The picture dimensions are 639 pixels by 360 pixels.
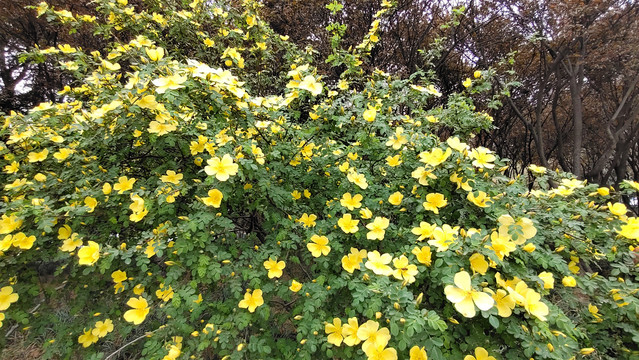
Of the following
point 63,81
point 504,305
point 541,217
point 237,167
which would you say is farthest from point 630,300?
point 63,81

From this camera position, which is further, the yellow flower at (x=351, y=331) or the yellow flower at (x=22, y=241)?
the yellow flower at (x=22, y=241)

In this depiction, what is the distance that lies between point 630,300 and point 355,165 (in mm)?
1194

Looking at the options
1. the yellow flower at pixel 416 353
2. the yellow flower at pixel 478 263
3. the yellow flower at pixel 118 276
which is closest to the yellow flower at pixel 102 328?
the yellow flower at pixel 118 276

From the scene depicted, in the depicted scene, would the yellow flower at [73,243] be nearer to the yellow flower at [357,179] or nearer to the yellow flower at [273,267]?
the yellow flower at [273,267]

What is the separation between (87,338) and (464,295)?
1.91 metres

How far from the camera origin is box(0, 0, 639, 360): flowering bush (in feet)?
3.33

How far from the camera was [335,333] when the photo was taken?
115cm

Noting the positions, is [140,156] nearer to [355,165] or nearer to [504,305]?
[355,165]

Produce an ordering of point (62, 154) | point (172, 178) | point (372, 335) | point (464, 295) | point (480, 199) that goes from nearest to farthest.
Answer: point (464, 295), point (372, 335), point (480, 199), point (172, 178), point (62, 154)

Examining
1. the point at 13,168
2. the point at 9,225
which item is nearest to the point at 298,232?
the point at 9,225

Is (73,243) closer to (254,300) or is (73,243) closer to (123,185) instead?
(123,185)

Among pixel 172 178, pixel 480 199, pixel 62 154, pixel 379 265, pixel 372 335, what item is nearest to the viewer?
pixel 372 335

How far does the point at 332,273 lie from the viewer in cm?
146

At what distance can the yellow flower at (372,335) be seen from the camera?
3.13ft
